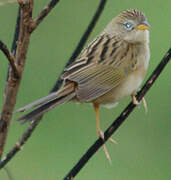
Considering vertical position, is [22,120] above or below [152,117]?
above

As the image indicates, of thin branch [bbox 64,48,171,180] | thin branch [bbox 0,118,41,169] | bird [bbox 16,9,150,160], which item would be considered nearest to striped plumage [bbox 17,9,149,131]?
bird [bbox 16,9,150,160]

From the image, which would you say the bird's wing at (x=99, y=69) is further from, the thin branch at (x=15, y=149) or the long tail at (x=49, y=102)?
the thin branch at (x=15, y=149)

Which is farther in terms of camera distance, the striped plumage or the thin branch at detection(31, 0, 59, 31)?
the striped plumage

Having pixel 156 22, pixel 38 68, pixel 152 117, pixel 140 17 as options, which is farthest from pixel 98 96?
pixel 156 22

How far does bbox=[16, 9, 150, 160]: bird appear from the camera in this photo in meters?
3.32

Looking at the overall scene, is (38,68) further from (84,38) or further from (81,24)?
(84,38)

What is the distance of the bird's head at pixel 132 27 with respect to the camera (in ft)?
12.0

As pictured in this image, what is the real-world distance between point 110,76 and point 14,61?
145 cm

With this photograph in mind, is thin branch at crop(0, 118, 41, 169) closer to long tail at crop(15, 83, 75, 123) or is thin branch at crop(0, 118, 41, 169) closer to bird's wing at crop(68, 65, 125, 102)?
long tail at crop(15, 83, 75, 123)

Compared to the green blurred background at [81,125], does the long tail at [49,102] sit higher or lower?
higher

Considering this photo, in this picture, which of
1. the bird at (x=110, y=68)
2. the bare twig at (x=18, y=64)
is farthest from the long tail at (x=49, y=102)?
the bare twig at (x=18, y=64)

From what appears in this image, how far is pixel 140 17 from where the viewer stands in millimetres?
3637

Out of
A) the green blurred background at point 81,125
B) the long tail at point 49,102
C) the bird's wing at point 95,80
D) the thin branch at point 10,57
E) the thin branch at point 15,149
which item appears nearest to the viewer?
the thin branch at point 10,57

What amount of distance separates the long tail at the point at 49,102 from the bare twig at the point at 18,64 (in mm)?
230
